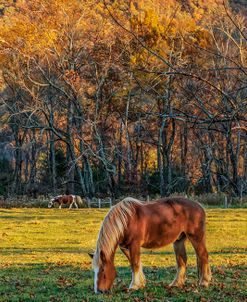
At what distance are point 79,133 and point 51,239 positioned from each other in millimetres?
24797

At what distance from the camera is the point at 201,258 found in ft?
30.3

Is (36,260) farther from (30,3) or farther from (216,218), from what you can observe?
(30,3)

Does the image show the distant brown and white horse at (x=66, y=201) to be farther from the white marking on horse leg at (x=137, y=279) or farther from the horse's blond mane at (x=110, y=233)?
the horse's blond mane at (x=110, y=233)

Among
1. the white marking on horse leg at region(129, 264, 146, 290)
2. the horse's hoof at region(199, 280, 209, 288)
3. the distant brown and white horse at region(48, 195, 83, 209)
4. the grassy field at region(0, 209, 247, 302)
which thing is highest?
the distant brown and white horse at region(48, 195, 83, 209)

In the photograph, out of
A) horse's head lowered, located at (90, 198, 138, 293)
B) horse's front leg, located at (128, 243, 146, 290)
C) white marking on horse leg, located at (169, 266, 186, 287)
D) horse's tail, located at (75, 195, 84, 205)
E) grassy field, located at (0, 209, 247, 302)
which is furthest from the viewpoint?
horse's tail, located at (75, 195, 84, 205)

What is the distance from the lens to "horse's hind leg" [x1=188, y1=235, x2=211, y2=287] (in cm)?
921

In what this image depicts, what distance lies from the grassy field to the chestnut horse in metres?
0.30

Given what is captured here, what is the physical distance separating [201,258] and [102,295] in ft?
5.73

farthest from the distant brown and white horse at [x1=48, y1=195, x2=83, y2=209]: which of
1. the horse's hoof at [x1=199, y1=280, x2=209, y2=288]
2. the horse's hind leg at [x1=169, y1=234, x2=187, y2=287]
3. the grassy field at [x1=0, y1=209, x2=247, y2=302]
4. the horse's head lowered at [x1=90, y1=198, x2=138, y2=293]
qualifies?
the horse's head lowered at [x1=90, y1=198, x2=138, y2=293]

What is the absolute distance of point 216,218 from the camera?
26547mm

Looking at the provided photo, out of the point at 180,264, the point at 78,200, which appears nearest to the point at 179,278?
the point at 180,264

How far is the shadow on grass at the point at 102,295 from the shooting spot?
28.3ft

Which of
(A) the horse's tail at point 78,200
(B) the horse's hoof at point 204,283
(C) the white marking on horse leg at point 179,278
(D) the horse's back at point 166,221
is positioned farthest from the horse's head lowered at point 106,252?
(A) the horse's tail at point 78,200

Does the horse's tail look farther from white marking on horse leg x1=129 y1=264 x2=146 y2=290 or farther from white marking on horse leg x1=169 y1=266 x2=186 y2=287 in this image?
white marking on horse leg x1=129 y1=264 x2=146 y2=290
